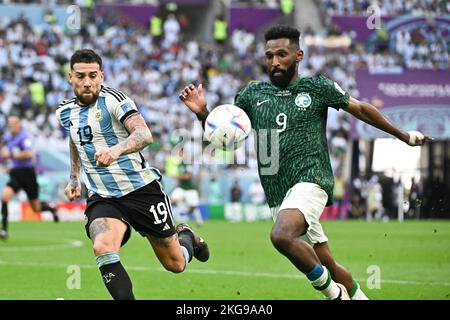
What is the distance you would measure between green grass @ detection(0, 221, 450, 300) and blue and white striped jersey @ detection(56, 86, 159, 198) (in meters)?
2.44

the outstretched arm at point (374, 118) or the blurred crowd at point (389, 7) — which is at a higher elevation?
Answer: the blurred crowd at point (389, 7)

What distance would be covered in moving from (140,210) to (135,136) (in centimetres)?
87

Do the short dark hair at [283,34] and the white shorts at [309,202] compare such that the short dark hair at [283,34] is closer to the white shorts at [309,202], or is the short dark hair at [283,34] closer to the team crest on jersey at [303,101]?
the team crest on jersey at [303,101]

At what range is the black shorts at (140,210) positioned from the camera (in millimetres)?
9016

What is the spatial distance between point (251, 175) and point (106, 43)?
8.79 metres

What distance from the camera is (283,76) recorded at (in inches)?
362

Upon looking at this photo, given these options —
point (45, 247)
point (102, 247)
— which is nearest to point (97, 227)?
point (102, 247)

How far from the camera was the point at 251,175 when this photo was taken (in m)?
32.4

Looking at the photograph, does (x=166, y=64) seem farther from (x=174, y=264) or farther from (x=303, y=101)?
(x=303, y=101)

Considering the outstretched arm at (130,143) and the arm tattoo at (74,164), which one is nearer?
the outstretched arm at (130,143)

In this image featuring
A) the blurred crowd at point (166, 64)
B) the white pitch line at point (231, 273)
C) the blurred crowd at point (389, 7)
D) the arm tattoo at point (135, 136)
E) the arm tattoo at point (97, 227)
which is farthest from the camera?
the blurred crowd at point (389, 7)

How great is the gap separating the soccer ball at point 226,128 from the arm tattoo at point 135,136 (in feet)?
2.05

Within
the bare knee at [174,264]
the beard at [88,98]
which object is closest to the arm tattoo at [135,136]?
the beard at [88,98]
